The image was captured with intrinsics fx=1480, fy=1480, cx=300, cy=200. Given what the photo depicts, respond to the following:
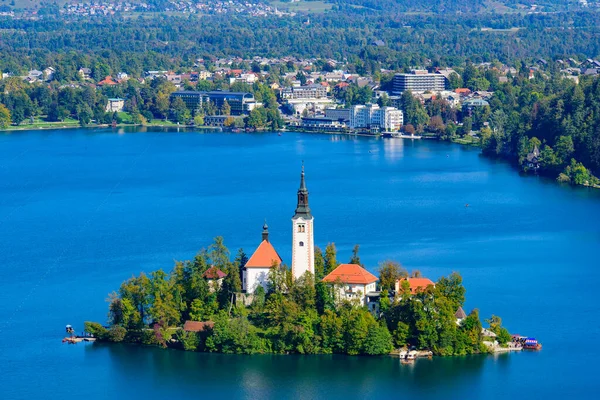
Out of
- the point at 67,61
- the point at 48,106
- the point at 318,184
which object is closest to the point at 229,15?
the point at 67,61

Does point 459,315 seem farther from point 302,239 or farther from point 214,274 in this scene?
point 214,274

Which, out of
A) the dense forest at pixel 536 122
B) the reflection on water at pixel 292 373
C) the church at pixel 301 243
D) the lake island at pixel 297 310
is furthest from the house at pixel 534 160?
the reflection on water at pixel 292 373

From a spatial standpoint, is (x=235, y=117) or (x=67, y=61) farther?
(x=67, y=61)

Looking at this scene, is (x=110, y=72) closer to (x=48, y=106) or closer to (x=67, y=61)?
(x=67, y=61)

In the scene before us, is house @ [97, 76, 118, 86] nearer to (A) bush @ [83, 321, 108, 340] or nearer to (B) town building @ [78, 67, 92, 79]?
(B) town building @ [78, 67, 92, 79]

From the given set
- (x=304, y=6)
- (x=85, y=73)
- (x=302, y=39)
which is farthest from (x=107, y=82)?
(x=304, y=6)

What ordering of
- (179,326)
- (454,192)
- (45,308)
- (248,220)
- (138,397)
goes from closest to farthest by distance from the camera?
(138,397) → (179,326) → (45,308) → (248,220) → (454,192)
